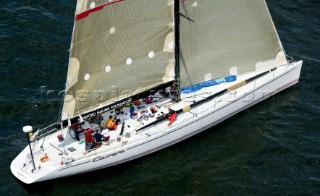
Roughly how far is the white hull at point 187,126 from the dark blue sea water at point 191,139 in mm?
605

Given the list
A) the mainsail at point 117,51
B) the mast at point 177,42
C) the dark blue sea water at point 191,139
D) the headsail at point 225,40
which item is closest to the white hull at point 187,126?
the dark blue sea water at point 191,139

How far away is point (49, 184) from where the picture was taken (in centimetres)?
3072

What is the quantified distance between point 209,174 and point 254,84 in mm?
6763

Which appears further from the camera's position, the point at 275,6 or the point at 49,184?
the point at 275,6

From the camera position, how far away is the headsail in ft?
105

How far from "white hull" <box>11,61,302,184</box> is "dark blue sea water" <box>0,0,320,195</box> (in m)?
0.61

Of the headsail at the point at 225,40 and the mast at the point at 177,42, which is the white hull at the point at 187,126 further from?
the mast at the point at 177,42

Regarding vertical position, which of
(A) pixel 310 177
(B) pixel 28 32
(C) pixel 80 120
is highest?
(B) pixel 28 32

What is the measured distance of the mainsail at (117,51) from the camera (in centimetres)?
2867

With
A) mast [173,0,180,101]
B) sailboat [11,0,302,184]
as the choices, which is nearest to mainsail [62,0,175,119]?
sailboat [11,0,302,184]

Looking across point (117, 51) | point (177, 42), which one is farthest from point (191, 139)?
point (117, 51)

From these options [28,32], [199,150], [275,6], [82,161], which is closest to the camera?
[82,161]

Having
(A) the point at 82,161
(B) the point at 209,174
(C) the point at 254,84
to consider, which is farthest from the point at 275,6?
(A) the point at 82,161

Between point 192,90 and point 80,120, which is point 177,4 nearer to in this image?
point 192,90
